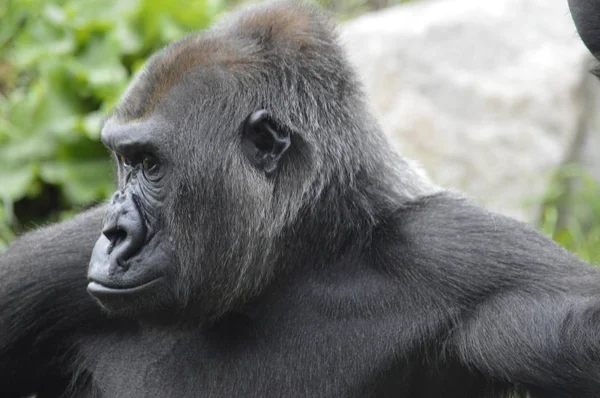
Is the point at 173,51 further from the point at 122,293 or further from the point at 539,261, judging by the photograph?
the point at 539,261

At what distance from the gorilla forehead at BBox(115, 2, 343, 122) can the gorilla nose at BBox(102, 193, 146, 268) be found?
1.18ft

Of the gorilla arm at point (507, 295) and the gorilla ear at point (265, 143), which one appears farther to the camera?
the gorilla ear at point (265, 143)

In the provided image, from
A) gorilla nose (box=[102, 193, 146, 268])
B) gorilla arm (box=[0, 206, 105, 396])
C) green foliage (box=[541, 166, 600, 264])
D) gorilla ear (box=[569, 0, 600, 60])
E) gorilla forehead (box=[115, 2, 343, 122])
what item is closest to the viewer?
gorilla ear (box=[569, 0, 600, 60])

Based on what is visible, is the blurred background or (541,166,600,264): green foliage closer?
(541,166,600,264): green foliage

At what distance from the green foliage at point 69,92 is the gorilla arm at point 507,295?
425cm

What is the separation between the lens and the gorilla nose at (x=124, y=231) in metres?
3.71

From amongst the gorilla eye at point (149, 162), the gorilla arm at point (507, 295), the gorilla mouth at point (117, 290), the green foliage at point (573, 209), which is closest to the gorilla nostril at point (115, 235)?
the gorilla mouth at point (117, 290)

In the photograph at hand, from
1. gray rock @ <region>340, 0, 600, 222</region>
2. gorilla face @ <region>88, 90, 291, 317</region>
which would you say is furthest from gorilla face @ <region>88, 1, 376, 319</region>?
gray rock @ <region>340, 0, 600, 222</region>

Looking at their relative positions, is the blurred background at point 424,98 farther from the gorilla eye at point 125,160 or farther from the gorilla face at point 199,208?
the gorilla face at point 199,208

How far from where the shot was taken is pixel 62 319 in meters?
4.36

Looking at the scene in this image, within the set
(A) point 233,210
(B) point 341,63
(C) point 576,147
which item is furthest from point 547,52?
(A) point 233,210

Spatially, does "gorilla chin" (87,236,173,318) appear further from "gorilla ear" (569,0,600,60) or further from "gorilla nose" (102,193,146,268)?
"gorilla ear" (569,0,600,60)

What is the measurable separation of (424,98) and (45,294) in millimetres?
4608

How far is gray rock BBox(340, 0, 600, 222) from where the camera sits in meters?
7.87
